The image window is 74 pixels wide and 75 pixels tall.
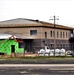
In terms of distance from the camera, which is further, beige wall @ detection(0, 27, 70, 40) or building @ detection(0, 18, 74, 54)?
beige wall @ detection(0, 27, 70, 40)

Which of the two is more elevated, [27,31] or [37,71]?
[27,31]

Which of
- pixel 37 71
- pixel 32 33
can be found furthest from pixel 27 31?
pixel 37 71

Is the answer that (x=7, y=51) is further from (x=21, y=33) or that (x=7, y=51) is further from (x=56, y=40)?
(x=56, y=40)

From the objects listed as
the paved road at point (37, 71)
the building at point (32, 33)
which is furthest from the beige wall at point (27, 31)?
the paved road at point (37, 71)

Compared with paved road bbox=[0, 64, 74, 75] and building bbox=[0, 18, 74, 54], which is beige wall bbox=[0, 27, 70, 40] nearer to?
building bbox=[0, 18, 74, 54]

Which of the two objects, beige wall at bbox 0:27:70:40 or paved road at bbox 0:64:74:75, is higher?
beige wall at bbox 0:27:70:40

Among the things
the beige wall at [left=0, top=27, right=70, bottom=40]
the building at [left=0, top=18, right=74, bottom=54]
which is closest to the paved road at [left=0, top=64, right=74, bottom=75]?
the building at [left=0, top=18, right=74, bottom=54]

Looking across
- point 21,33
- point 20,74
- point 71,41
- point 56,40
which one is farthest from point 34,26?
point 20,74

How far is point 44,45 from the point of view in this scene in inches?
2313

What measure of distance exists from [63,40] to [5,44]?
19687 mm

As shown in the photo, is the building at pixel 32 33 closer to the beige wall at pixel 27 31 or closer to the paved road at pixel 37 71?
the beige wall at pixel 27 31

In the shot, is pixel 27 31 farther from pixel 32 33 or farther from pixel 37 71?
pixel 37 71

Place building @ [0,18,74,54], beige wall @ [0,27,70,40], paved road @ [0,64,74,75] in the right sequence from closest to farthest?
paved road @ [0,64,74,75] → building @ [0,18,74,54] → beige wall @ [0,27,70,40]

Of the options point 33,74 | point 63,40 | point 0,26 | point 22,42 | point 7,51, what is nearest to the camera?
point 33,74
